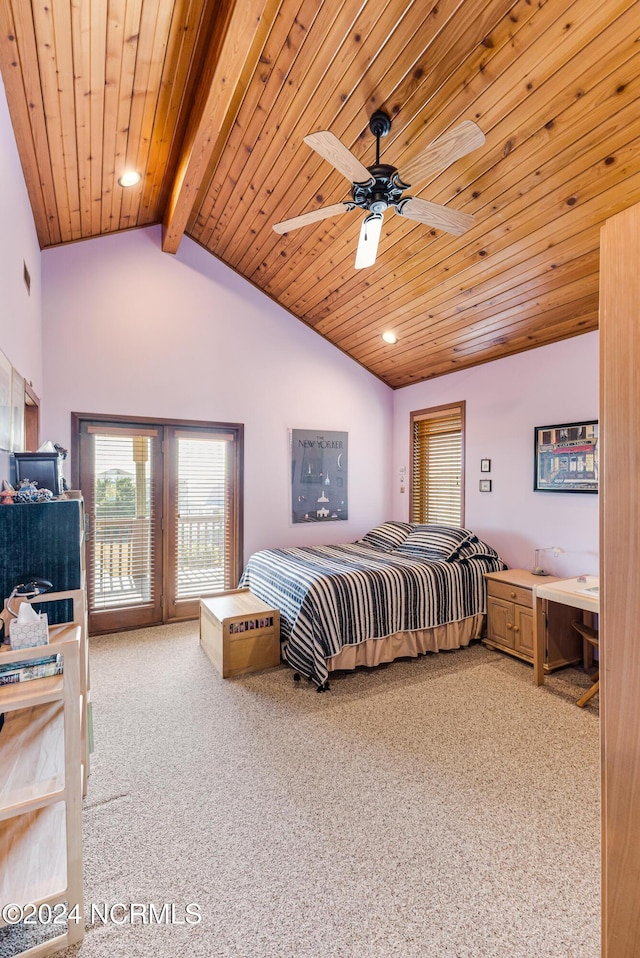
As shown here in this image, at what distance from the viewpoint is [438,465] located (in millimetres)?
5238

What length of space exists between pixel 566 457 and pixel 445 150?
2.64 meters

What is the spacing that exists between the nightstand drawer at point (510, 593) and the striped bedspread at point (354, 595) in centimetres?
11

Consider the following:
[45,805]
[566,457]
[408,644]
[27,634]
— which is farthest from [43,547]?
[566,457]

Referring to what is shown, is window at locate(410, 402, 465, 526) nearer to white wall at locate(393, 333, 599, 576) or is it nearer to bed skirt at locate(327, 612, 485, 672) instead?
white wall at locate(393, 333, 599, 576)

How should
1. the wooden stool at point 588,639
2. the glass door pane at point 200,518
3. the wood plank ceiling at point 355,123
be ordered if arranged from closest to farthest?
the wood plank ceiling at point 355,123, the wooden stool at point 588,639, the glass door pane at point 200,518

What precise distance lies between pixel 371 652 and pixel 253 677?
883 mm

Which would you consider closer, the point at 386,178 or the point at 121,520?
the point at 386,178

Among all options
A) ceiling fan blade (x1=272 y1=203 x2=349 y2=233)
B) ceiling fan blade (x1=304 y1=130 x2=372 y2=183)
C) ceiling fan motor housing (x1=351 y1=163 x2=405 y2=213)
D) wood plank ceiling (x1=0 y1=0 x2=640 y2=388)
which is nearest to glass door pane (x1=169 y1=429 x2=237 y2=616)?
wood plank ceiling (x1=0 y1=0 x2=640 y2=388)

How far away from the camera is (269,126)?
2926 millimetres

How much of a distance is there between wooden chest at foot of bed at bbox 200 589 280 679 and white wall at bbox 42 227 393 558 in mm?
1372

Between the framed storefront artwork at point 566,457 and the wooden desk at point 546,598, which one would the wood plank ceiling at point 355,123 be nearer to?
the framed storefront artwork at point 566,457

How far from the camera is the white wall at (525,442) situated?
3.63 m

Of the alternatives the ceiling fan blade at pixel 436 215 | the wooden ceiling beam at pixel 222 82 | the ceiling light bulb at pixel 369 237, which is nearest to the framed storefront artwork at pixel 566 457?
the ceiling fan blade at pixel 436 215

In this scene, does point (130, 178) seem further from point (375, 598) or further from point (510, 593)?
point (510, 593)
